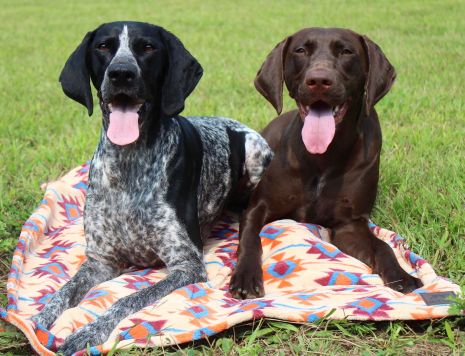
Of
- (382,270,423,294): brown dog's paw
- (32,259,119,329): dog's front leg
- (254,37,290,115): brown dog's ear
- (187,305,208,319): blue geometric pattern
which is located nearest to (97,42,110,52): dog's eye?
(254,37,290,115): brown dog's ear

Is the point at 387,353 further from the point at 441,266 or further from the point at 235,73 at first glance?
the point at 235,73

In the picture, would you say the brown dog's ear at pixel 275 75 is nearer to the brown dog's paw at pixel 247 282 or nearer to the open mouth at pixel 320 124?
the open mouth at pixel 320 124

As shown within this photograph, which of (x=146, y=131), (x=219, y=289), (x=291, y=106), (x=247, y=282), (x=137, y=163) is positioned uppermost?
(x=146, y=131)

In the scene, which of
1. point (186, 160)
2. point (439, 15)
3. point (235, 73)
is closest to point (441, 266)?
point (186, 160)

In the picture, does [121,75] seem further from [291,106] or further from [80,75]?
[291,106]

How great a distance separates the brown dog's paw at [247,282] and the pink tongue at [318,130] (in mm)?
934

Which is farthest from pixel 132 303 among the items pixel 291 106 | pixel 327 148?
pixel 291 106

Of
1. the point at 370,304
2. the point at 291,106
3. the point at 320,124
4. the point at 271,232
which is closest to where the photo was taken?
the point at 370,304

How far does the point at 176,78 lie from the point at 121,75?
454mm

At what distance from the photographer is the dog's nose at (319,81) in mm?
4383

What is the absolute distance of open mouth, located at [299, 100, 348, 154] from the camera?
4.66m

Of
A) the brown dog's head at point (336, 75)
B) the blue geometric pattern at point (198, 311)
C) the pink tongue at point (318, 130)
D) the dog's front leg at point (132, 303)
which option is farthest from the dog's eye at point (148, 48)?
the blue geometric pattern at point (198, 311)

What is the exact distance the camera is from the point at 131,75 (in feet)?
13.3

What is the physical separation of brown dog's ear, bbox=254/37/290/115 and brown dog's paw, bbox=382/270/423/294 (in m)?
1.48
